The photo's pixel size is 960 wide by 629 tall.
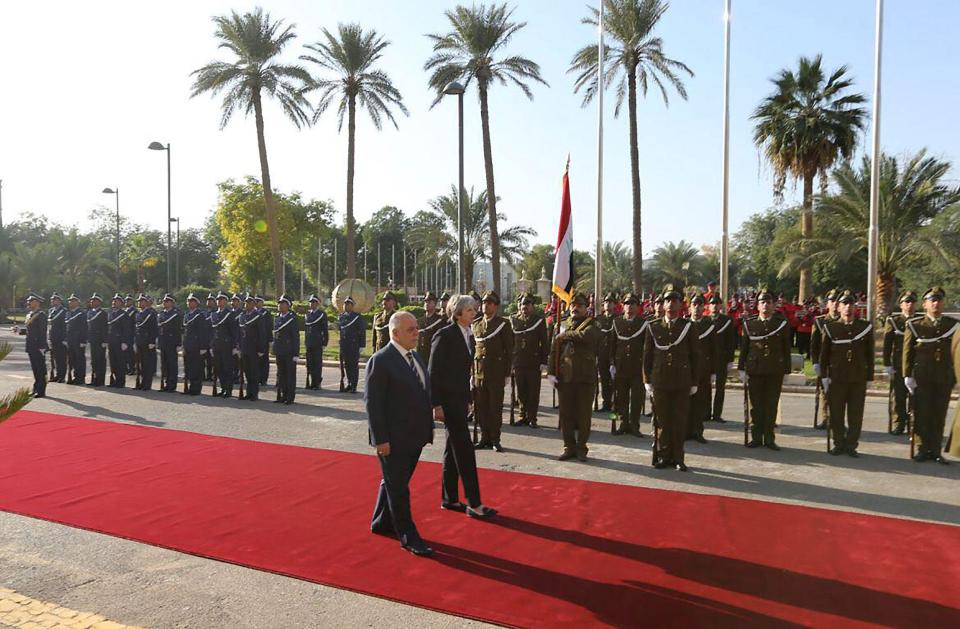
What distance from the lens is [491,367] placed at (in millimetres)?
9438

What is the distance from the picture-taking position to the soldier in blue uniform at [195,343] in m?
14.6

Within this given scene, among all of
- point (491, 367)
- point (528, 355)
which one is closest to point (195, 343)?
point (528, 355)

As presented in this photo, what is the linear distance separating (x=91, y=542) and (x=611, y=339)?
7.56 m

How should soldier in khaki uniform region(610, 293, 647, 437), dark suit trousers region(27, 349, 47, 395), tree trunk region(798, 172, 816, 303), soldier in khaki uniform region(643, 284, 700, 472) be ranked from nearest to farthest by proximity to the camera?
soldier in khaki uniform region(643, 284, 700, 472) → soldier in khaki uniform region(610, 293, 647, 437) → dark suit trousers region(27, 349, 47, 395) → tree trunk region(798, 172, 816, 303)

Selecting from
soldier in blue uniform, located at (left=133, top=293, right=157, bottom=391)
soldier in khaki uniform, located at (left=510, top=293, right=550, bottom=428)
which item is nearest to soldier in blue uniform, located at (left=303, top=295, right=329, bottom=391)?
soldier in blue uniform, located at (left=133, top=293, right=157, bottom=391)

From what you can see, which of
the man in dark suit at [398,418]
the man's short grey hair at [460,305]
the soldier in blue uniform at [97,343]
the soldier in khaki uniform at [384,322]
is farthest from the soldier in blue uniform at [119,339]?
the man in dark suit at [398,418]

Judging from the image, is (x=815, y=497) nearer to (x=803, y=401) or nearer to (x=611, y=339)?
(x=611, y=339)

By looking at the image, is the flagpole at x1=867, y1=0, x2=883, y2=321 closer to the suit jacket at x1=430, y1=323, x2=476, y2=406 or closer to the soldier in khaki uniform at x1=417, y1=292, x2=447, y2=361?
the soldier in khaki uniform at x1=417, y1=292, x2=447, y2=361

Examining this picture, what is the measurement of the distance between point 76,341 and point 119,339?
1.19 metres

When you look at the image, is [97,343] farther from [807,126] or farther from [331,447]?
[807,126]

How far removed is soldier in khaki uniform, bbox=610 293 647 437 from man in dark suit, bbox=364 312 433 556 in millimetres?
5362

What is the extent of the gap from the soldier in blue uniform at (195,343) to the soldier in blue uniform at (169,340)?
17.8 inches

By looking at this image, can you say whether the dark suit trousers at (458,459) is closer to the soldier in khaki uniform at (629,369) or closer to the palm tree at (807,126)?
the soldier in khaki uniform at (629,369)

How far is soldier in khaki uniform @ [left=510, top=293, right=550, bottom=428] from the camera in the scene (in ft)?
34.2
